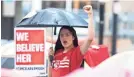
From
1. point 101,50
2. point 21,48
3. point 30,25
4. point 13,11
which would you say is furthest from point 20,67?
point 13,11

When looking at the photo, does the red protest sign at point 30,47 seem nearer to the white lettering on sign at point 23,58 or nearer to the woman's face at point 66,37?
the white lettering on sign at point 23,58

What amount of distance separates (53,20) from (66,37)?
0.27 meters

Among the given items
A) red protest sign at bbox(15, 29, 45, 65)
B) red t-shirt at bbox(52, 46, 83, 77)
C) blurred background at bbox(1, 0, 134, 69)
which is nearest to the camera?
red protest sign at bbox(15, 29, 45, 65)

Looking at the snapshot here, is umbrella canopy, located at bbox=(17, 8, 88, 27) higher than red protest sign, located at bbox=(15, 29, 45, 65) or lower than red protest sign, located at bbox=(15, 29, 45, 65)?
higher

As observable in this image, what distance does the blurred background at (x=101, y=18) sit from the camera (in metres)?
8.78

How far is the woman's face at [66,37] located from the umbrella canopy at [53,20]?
92mm

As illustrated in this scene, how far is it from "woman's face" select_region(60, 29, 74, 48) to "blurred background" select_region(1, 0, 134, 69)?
1148mm

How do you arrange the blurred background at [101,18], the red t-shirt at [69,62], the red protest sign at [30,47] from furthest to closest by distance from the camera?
the blurred background at [101,18]
the red t-shirt at [69,62]
the red protest sign at [30,47]

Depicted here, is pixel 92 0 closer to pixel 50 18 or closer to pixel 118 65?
pixel 50 18

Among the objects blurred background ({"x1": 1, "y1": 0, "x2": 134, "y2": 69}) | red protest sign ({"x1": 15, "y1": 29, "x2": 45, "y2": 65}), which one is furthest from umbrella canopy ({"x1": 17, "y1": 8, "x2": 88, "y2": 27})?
blurred background ({"x1": 1, "y1": 0, "x2": 134, "y2": 69})

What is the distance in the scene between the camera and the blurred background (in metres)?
8.78

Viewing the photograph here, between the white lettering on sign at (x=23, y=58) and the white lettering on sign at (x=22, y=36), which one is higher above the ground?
the white lettering on sign at (x=22, y=36)

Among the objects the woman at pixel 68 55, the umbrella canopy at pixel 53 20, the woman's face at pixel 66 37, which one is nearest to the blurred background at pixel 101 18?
the umbrella canopy at pixel 53 20

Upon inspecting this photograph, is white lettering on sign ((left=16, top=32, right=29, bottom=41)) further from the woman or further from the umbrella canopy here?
the woman
